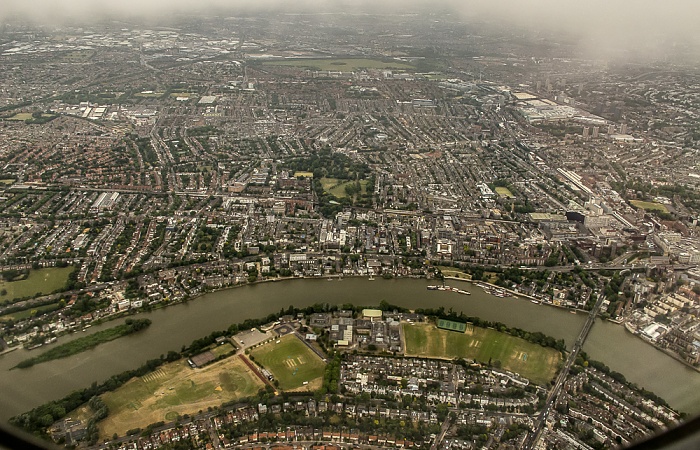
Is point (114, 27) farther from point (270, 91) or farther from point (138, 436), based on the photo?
point (138, 436)

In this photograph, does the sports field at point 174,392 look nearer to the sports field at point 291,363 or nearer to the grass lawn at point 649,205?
the sports field at point 291,363

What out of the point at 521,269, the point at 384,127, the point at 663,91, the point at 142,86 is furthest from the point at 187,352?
the point at 663,91

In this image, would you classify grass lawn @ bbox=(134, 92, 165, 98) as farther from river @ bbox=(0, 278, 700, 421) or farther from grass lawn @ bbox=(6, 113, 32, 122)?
river @ bbox=(0, 278, 700, 421)

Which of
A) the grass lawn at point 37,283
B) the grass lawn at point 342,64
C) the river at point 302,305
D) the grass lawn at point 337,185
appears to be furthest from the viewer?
the grass lawn at point 342,64

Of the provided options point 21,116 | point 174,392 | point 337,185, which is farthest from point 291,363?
point 21,116

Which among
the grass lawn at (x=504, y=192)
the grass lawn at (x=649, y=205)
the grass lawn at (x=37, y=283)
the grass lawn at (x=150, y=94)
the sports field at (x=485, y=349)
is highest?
the grass lawn at (x=649, y=205)

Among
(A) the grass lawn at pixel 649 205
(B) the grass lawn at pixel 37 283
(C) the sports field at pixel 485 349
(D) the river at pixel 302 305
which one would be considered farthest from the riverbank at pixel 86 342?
(A) the grass lawn at pixel 649 205
